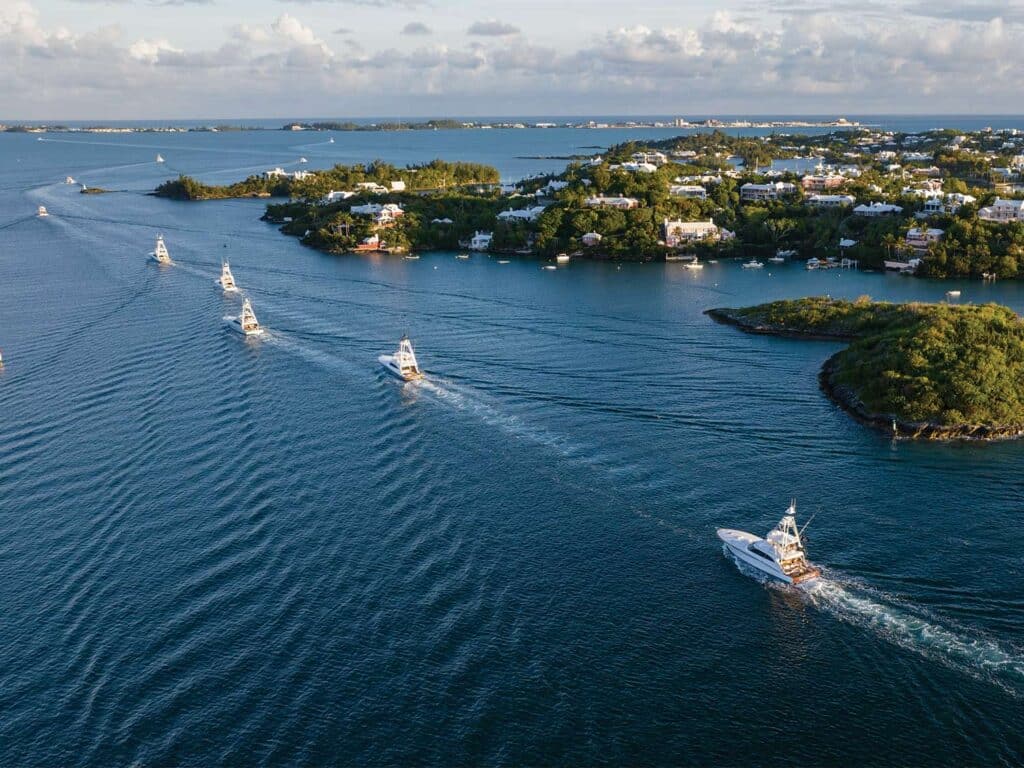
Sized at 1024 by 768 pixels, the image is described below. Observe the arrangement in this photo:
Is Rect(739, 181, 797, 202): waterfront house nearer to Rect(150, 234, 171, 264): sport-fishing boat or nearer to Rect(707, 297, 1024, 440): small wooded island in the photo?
Rect(707, 297, 1024, 440): small wooded island

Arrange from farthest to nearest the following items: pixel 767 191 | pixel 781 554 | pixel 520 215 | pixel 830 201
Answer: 1. pixel 767 191
2. pixel 520 215
3. pixel 830 201
4. pixel 781 554

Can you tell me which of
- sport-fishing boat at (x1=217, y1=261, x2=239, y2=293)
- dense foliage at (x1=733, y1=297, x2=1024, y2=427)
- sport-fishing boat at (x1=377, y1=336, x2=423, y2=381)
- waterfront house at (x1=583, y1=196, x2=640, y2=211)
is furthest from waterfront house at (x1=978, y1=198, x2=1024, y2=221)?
sport-fishing boat at (x1=217, y1=261, x2=239, y2=293)

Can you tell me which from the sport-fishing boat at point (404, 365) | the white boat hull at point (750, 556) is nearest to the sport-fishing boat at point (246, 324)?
the sport-fishing boat at point (404, 365)

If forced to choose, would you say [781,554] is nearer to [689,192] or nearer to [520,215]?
[520,215]

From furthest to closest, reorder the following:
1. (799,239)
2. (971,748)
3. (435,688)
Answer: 1. (799,239)
2. (435,688)
3. (971,748)

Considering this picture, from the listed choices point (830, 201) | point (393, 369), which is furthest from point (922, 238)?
point (393, 369)

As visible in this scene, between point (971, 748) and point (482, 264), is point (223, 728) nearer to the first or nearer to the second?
point (971, 748)

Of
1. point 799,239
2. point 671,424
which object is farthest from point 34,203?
point 671,424

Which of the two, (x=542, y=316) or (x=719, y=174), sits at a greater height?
(x=719, y=174)
